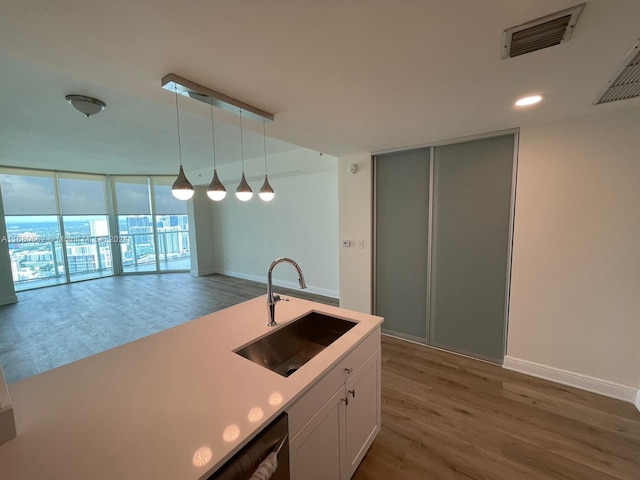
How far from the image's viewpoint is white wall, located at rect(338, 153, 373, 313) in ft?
10.8

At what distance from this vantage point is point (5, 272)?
4977 mm

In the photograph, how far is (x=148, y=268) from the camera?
748 centimetres

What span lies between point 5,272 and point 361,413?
7.26 meters

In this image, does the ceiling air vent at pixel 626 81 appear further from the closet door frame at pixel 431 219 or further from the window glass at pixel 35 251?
the window glass at pixel 35 251

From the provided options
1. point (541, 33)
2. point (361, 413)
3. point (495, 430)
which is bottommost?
point (495, 430)

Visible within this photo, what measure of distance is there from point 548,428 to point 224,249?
22.2ft

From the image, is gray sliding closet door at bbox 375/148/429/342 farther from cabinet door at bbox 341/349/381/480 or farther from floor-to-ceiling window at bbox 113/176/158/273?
floor-to-ceiling window at bbox 113/176/158/273

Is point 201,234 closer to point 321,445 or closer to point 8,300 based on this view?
point 8,300

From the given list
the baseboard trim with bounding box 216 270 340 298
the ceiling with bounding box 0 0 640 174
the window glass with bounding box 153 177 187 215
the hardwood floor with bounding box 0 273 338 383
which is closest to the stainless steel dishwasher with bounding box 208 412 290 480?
the ceiling with bounding box 0 0 640 174

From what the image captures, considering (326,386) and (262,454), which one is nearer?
(262,454)

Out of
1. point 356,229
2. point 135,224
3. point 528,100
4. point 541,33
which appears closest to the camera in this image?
point 541,33

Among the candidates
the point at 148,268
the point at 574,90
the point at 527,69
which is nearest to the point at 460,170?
the point at 574,90

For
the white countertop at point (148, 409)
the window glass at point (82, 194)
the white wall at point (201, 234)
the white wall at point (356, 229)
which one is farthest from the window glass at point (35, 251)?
the white wall at point (356, 229)

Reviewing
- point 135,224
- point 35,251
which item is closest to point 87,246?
point 35,251
